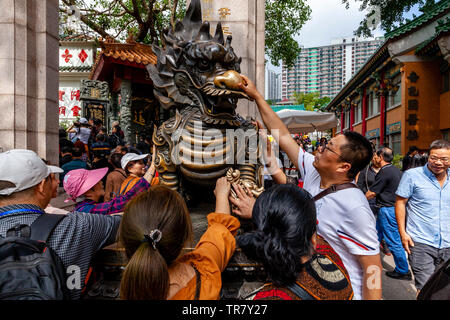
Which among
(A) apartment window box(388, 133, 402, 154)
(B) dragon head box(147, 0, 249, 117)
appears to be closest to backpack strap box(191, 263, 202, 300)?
(B) dragon head box(147, 0, 249, 117)

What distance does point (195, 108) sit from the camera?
2.23m

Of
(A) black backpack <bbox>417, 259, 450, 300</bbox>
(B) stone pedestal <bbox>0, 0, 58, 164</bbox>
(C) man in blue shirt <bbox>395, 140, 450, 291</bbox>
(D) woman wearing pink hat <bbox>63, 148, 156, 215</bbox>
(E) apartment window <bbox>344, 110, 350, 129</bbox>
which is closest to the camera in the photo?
(A) black backpack <bbox>417, 259, 450, 300</bbox>

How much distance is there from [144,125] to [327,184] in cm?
989

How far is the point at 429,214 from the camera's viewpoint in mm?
2965

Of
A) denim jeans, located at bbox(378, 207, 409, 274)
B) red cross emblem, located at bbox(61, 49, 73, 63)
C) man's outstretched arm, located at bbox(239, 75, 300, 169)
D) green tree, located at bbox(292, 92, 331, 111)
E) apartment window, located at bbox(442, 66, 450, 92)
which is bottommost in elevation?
denim jeans, located at bbox(378, 207, 409, 274)

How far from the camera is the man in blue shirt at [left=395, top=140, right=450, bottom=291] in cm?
287

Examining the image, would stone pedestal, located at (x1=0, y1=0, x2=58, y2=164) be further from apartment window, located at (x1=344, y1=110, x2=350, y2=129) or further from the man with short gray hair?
apartment window, located at (x1=344, y1=110, x2=350, y2=129)

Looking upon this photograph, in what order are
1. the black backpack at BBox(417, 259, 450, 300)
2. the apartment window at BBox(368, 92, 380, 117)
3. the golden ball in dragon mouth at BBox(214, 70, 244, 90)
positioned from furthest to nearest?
the apartment window at BBox(368, 92, 380, 117), the golden ball in dragon mouth at BBox(214, 70, 244, 90), the black backpack at BBox(417, 259, 450, 300)

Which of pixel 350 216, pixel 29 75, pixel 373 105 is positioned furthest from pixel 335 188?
pixel 373 105

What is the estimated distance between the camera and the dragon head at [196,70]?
6.71 feet

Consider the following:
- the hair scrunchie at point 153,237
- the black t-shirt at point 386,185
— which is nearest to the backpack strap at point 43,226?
the hair scrunchie at point 153,237

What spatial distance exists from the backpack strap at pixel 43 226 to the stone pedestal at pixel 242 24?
3343 millimetres

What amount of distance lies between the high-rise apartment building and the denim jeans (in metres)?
42.4
